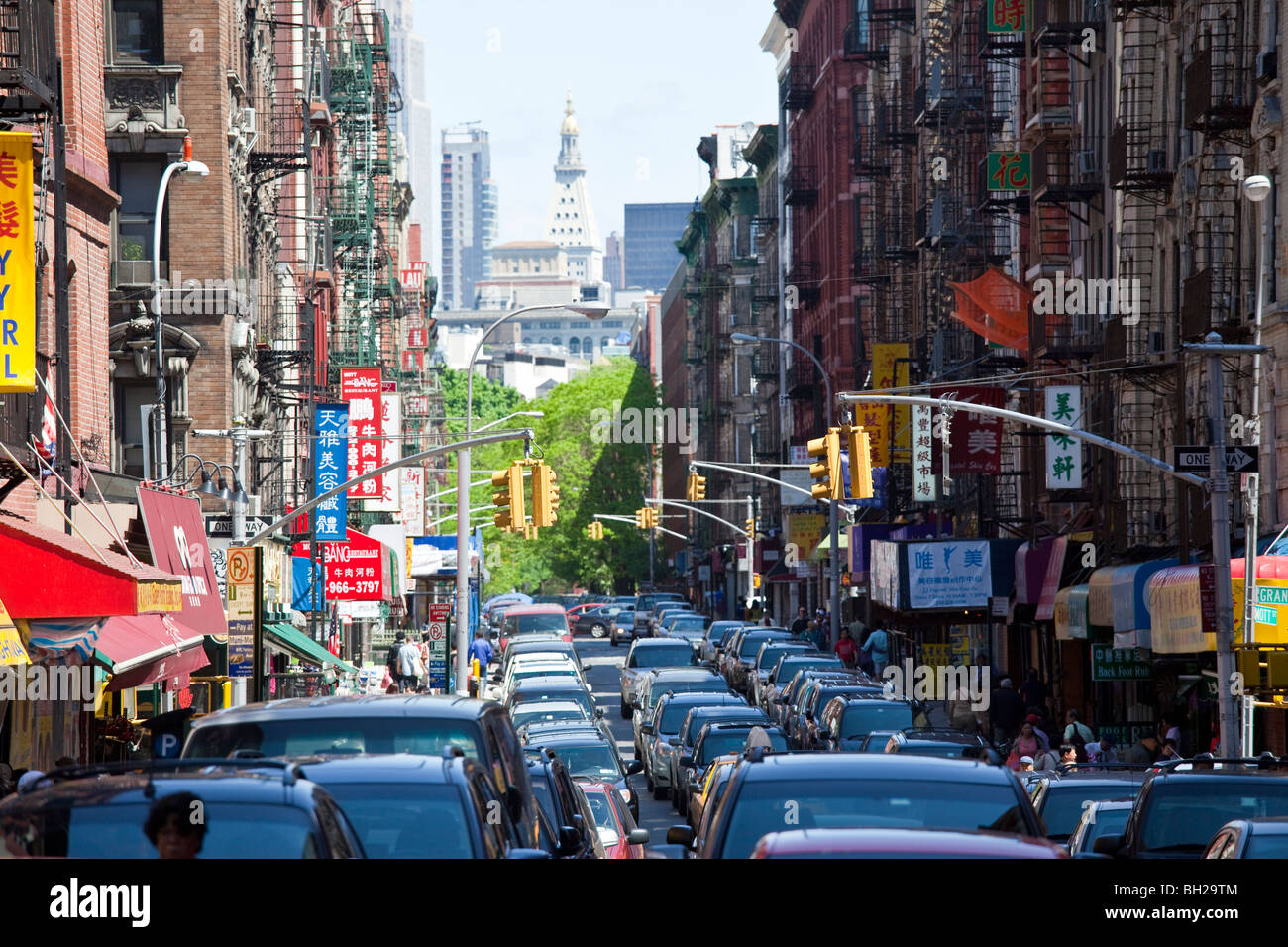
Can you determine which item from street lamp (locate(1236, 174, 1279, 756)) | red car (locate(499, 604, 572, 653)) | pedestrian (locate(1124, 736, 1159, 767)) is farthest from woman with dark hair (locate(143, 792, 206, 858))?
red car (locate(499, 604, 572, 653))

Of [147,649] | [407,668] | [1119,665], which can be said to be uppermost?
[147,649]

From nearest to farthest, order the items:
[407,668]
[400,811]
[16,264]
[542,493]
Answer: [400,811] → [16,264] → [542,493] → [407,668]

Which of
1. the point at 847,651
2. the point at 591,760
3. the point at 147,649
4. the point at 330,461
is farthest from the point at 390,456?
the point at 147,649

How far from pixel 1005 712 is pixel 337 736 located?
2240 cm

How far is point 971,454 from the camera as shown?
41.6 metres

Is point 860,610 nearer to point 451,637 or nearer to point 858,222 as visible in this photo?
point 858,222

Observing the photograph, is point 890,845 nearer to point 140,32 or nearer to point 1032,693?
point 1032,693

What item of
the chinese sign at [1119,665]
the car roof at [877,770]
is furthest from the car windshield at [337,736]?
the chinese sign at [1119,665]

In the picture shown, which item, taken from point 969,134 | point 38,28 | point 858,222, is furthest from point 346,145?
point 38,28

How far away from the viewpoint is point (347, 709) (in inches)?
446

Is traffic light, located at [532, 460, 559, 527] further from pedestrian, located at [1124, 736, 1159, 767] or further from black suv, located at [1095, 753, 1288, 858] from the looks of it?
black suv, located at [1095, 753, 1288, 858]

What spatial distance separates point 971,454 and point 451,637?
16314 mm

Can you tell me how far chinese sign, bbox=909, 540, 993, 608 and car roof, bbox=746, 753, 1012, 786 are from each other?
91.4 feet

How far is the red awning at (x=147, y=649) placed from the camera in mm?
20953
